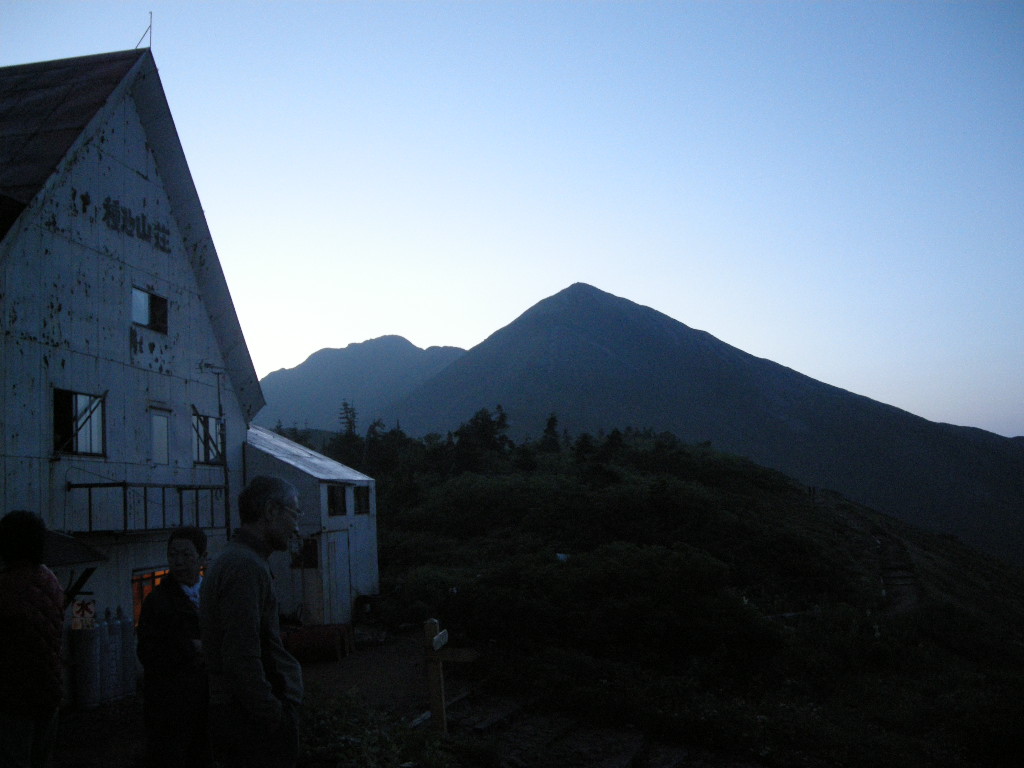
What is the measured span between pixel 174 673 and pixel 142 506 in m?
8.81

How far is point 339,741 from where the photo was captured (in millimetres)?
7453

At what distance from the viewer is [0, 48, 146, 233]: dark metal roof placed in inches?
440

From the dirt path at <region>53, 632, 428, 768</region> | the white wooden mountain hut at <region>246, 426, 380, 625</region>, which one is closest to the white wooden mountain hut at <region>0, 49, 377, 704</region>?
the white wooden mountain hut at <region>246, 426, 380, 625</region>

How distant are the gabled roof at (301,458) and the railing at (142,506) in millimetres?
1896

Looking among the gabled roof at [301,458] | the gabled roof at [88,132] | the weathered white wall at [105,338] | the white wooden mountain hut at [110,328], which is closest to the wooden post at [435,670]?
the white wooden mountain hut at [110,328]

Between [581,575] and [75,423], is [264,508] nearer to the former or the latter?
[75,423]

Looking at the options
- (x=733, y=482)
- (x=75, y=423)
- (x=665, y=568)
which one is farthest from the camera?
(x=733, y=482)

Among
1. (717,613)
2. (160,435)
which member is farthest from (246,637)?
(717,613)

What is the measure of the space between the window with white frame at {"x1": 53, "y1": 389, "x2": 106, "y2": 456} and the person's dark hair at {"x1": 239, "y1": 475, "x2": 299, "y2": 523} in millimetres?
9193

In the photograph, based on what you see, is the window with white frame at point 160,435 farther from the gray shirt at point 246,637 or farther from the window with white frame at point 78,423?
the gray shirt at point 246,637

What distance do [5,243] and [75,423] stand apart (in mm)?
2768

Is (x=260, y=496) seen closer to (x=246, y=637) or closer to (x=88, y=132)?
(x=246, y=637)

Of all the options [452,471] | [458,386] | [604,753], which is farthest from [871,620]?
[458,386]

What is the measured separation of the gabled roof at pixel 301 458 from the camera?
1769 cm
